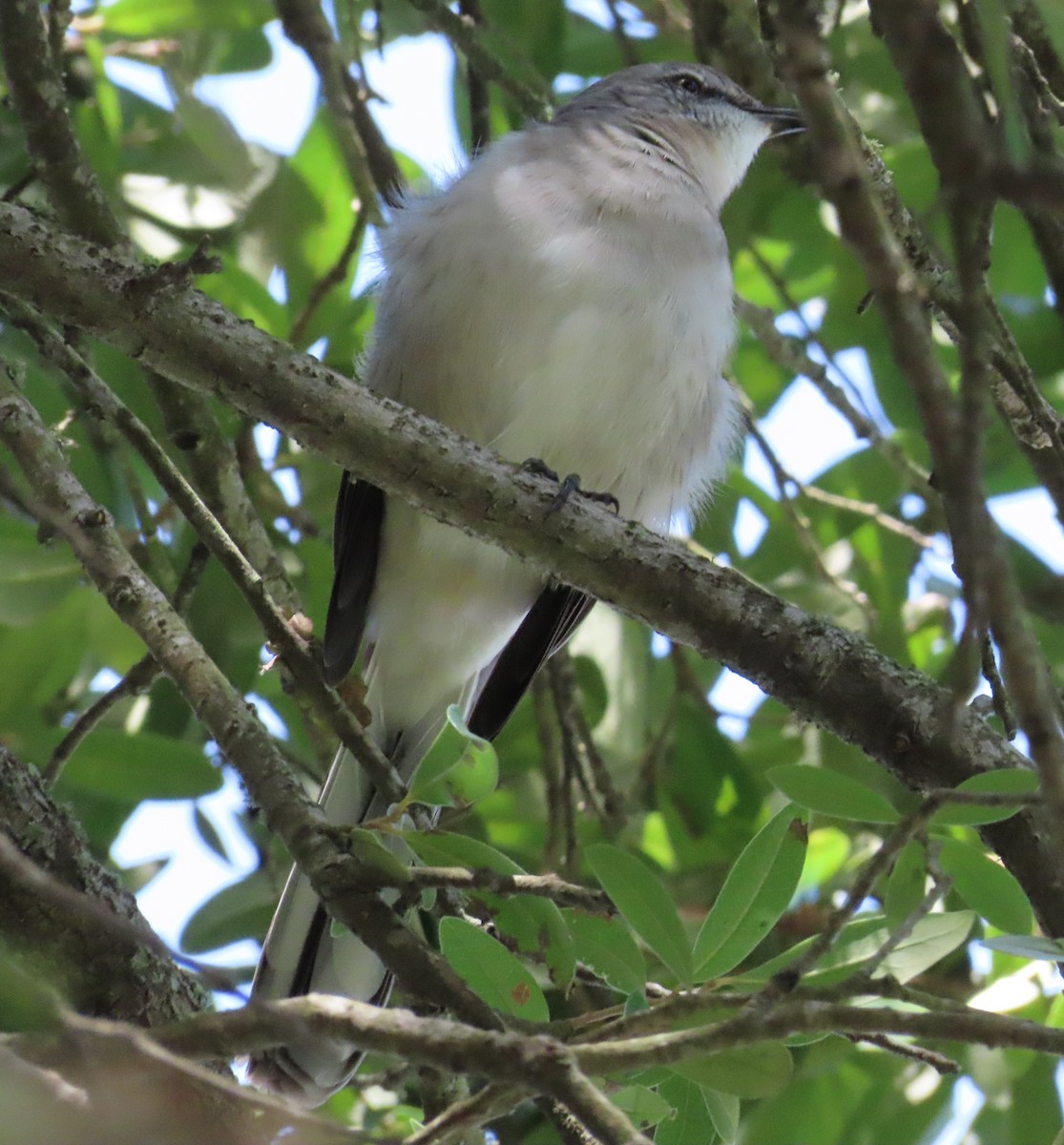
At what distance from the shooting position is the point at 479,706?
378cm

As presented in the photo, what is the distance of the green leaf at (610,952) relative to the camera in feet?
6.69

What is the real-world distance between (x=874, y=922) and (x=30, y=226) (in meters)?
1.72

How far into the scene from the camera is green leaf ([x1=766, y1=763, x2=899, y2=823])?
1806 mm

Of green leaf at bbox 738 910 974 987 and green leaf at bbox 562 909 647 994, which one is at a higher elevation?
green leaf at bbox 738 910 974 987

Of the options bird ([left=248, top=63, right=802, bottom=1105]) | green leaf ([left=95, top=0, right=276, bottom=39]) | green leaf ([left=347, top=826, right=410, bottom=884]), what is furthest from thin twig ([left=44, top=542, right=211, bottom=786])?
green leaf ([left=95, top=0, right=276, bottom=39])

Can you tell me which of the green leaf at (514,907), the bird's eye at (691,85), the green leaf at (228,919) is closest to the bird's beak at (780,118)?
the bird's eye at (691,85)

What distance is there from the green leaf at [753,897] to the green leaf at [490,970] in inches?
9.7

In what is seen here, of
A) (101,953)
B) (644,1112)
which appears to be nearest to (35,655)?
(101,953)

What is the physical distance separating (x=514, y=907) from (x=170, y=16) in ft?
8.96

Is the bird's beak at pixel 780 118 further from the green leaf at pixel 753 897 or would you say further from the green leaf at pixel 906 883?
the green leaf at pixel 753 897

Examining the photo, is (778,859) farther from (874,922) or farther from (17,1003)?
(17,1003)

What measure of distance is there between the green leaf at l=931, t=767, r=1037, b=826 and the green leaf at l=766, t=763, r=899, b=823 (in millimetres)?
73

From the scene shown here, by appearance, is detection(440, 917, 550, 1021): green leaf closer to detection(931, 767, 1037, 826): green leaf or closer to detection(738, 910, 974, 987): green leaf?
detection(738, 910, 974, 987): green leaf

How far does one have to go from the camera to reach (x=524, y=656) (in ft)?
12.2
